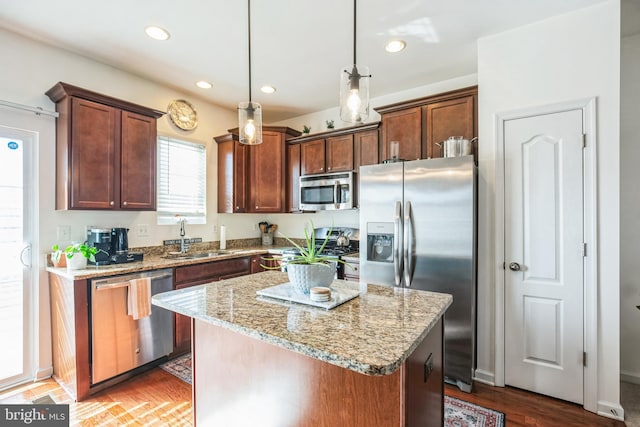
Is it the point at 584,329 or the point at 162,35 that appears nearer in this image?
the point at 584,329

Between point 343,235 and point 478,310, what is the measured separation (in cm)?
175

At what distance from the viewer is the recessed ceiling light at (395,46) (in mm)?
2568

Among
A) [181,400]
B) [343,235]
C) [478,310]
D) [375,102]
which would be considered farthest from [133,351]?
[375,102]

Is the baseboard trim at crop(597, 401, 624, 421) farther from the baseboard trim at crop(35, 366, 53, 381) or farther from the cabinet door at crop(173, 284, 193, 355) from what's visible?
the baseboard trim at crop(35, 366, 53, 381)

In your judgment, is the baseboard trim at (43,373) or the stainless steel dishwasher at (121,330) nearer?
the stainless steel dishwasher at (121,330)

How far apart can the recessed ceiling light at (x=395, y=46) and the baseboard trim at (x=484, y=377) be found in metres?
2.76

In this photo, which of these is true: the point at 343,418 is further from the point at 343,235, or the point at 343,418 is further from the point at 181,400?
the point at 343,235

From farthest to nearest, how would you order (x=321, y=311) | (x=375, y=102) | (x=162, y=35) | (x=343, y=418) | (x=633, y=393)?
(x=375, y=102)
(x=162, y=35)
(x=633, y=393)
(x=321, y=311)
(x=343, y=418)

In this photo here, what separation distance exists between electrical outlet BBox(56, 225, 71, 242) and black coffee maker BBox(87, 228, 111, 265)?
0.54ft

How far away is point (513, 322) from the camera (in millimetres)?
2396

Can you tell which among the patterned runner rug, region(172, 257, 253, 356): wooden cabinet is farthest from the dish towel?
the patterned runner rug

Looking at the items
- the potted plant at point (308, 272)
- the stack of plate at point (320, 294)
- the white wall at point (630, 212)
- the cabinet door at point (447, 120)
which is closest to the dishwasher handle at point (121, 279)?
the potted plant at point (308, 272)

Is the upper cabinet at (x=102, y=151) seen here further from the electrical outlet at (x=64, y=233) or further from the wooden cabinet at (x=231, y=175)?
the wooden cabinet at (x=231, y=175)

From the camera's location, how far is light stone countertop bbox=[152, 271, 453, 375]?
0.92m
